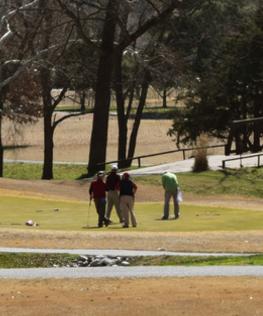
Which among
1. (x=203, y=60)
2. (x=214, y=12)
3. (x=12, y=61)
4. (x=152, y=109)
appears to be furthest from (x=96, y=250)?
(x=152, y=109)

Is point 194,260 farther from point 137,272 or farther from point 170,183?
point 170,183

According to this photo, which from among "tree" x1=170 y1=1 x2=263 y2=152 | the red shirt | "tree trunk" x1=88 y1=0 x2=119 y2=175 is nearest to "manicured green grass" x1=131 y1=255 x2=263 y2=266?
the red shirt

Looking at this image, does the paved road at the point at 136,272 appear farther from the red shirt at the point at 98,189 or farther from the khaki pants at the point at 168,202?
the khaki pants at the point at 168,202

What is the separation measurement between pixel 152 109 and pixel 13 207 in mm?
84516

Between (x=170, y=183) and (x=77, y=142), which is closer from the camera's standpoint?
(x=170, y=183)

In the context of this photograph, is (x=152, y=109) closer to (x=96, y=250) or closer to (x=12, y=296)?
(x=96, y=250)

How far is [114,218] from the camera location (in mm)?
32906

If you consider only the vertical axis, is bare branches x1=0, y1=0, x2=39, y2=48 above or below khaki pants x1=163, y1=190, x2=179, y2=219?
above

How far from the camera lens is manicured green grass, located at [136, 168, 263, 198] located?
1646 inches

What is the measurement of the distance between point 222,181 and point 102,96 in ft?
33.9

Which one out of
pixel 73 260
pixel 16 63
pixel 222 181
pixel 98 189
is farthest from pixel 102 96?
pixel 73 260

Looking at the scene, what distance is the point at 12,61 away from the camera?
49875 millimetres

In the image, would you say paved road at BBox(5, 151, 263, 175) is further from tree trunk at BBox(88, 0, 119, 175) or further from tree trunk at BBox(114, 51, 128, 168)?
tree trunk at BBox(114, 51, 128, 168)

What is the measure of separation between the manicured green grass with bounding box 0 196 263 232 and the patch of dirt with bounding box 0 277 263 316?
12.4 meters
